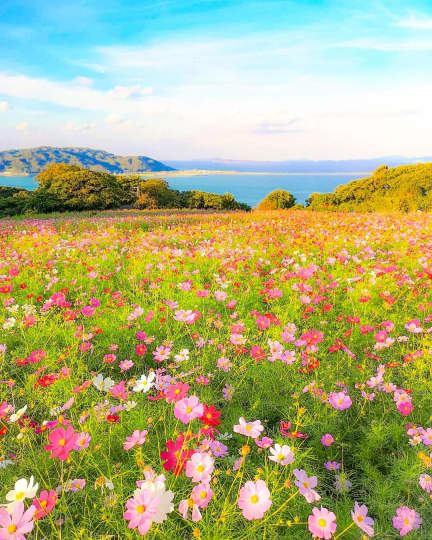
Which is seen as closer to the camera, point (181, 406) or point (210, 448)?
point (181, 406)

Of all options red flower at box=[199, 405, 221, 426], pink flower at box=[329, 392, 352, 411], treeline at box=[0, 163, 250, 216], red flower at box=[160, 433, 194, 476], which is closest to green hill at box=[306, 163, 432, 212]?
treeline at box=[0, 163, 250, 216]

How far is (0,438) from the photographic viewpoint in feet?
6.67

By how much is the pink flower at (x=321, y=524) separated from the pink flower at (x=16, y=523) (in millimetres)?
952

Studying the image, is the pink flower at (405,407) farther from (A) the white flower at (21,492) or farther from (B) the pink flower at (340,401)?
(A) the white flower at (21,492)

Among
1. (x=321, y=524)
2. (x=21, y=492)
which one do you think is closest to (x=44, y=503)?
(x=21, y=492)

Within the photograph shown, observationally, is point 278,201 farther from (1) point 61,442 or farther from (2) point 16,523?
(2) point 16,523

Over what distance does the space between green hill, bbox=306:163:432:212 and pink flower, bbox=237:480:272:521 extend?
101ft

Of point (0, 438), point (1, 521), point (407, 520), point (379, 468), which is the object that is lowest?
point (379, 468)

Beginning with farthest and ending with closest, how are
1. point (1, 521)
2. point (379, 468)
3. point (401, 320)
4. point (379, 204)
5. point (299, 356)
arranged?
point (379, 204) → point (401, 320) → point (299, 356) → point (379, 468) → point (1, 521)

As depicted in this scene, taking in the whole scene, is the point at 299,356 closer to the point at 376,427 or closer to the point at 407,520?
the point at 376,427

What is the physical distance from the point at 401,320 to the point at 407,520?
2520mm

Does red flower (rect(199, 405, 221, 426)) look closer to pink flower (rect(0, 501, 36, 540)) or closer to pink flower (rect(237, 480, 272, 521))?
pink flower (rect(237, 480, 272, 521))

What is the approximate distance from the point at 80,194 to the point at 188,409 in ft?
116

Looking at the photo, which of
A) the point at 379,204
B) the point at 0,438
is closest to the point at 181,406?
the point at 0,438
